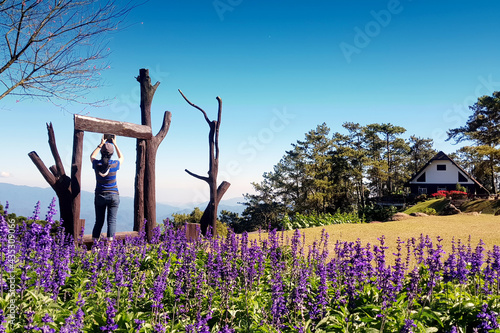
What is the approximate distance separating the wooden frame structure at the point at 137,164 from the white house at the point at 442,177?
42.9 metres

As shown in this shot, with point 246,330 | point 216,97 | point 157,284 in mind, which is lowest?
point 246,330

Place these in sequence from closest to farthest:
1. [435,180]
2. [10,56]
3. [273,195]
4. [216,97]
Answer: [10,56], [216,97], [273,195], [435,180]

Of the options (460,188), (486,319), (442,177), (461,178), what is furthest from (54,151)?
(461,178)

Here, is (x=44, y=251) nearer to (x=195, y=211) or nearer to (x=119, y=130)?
(x=119, y=130)

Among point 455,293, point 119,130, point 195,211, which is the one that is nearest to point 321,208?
point 195,211

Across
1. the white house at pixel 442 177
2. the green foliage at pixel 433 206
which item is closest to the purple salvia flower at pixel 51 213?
the green foliage at pixel 433 206

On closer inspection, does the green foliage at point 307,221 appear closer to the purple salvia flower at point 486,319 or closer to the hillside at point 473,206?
the hillside at point 473,206

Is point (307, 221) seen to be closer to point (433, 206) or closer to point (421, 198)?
point (433, 206)

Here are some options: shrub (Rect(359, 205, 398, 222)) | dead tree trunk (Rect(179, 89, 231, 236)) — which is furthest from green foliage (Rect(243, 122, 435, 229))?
dead tree trunk (Rect(179, 89, 231, 236))

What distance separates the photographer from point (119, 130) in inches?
430

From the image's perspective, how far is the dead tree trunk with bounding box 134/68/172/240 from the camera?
11758mm

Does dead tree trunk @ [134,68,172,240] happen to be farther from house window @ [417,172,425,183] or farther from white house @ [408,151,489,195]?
house window @ [417,172,425,183]

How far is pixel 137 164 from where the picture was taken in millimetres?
11836

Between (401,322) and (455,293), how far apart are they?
187cm
